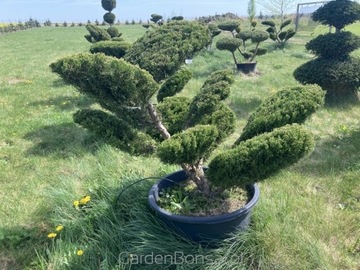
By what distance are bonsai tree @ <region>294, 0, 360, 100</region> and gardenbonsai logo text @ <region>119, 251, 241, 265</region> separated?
6.12 m

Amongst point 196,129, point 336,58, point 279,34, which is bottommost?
point 279,34

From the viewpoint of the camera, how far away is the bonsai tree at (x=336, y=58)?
285 inches

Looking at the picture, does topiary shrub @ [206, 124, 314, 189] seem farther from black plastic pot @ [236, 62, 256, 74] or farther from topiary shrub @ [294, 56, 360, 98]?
black plastic pot @ [236, 62, 256, 74]

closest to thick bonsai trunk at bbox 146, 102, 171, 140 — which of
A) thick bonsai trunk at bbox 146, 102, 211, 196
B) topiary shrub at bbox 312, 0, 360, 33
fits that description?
thick bonsai trunk at bbox 146, 102, 211, 196

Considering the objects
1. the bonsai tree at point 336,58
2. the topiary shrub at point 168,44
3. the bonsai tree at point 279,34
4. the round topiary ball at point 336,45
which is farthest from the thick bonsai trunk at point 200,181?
the bonsai tree at point 279,34

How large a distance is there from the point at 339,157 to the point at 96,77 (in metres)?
3.61

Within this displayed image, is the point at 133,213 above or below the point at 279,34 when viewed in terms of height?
above

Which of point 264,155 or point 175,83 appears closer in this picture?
point 264,155

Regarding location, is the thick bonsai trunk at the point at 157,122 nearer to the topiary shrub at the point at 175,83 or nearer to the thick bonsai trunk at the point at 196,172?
the thick bonsai trunk at the point at 196,172

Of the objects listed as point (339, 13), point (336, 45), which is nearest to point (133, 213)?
point (336, 45)

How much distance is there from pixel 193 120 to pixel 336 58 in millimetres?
6275

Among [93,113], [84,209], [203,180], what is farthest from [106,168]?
[203,180]

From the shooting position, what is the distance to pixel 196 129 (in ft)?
7.16

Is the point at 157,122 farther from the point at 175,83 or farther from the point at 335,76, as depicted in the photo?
the point at 335,76
